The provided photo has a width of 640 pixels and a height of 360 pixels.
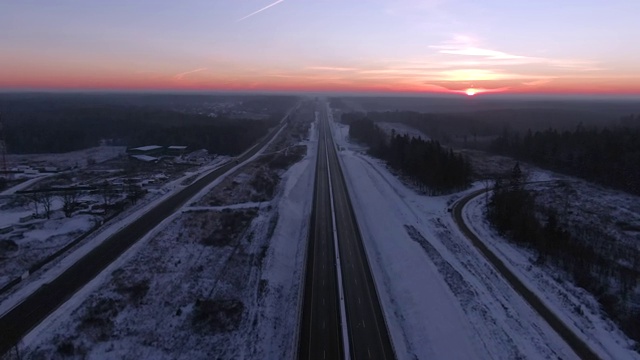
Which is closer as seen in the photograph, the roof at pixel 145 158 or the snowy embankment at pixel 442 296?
the snowy embankment at pixel 442 296

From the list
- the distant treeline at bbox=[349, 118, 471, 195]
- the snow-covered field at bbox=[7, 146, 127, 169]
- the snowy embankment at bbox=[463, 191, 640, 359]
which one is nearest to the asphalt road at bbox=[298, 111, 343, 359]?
the snowy embankment at bbox=[463, 191, 640, 359]

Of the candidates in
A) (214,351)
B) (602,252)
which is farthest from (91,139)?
(602,252)

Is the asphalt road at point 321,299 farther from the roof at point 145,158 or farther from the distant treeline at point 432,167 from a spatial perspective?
the roof at point 145,158

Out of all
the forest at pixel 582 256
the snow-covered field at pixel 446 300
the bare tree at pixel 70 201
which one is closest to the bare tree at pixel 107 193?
the bare tree at pixel 70 201

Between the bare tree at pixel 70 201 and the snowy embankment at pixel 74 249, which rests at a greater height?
the bare tree at pixel 70 201

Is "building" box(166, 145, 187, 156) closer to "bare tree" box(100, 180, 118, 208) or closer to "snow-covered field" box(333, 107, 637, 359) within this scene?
"bare tree" box(100, 180, 118, 208)

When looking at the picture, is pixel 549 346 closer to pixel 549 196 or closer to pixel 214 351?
pixel 214 351
